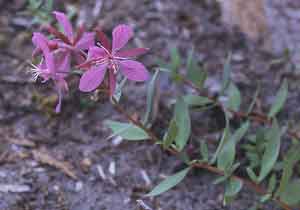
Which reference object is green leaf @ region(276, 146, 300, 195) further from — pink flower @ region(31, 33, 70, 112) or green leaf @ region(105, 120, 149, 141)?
pink flower @ region(31, 33, 70, 112)

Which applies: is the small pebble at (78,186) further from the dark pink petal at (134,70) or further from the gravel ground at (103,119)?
the dark pink petal at (134,70)

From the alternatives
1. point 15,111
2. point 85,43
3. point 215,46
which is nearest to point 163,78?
point 215,46

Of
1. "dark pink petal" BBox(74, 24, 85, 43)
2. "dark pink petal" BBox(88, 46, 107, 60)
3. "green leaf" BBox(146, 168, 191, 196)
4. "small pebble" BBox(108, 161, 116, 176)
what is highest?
"dark pink petal" BBox(74, 24, 85, 43)

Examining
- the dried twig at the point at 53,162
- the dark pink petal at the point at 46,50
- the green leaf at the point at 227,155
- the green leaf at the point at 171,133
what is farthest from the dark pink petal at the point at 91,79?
the dried twig at the point at 53,162

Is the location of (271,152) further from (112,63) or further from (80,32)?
(80,32)

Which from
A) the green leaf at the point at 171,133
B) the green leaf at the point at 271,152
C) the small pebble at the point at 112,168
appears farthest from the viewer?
the small pebble at the point at 112,168

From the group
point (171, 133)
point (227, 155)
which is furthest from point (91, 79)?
point (227, 155)

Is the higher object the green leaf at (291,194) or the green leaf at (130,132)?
the green leaf at (130,132)

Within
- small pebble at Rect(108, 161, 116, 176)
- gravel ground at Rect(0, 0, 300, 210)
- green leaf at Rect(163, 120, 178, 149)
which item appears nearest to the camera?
green leaf at Rect(163, 120, 178, 149)

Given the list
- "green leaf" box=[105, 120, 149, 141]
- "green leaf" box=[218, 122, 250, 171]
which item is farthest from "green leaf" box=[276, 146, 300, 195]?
"green leaf" box=[105, 120, 149, 141]
